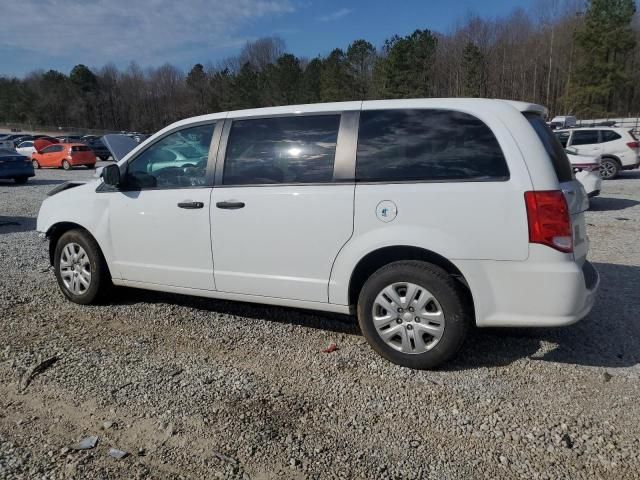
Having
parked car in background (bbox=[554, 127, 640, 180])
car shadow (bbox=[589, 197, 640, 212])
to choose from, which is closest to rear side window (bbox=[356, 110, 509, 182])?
car shadow (bbox=[589, 197, 640, 212])

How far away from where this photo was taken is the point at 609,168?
56.0ft

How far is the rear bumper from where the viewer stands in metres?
3.25

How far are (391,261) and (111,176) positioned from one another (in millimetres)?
2690

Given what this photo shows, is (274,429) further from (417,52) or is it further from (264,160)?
(417,52)

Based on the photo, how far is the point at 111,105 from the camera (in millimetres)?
99625

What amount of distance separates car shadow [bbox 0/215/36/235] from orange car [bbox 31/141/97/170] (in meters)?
17.1

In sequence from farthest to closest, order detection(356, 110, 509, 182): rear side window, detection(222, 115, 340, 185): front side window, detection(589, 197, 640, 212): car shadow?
detection(589, 197, 640, 212): car shadow
detection(222, 115, 340, 185): front side window
detection(356, 110, 509, 182): rear side window

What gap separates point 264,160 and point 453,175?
59.8 inches

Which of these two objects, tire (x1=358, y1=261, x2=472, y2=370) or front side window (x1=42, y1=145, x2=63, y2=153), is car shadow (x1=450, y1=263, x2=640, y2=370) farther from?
front side window (x1=42, y1=145, x2=63, y2=153)

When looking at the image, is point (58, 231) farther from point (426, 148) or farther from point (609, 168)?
point (609, 168)

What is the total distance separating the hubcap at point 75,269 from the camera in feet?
16.4

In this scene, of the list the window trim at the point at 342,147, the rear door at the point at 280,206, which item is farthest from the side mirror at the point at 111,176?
the window trim at the point at 342,147

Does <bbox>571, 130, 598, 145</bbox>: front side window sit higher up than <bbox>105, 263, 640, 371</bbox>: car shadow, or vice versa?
Answer: <bbox>571, 130, 598, 145</bbox>: front side window

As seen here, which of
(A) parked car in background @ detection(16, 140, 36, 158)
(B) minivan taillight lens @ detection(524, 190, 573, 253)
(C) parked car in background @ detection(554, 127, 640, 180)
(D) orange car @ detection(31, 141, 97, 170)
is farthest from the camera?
(A) parked car in background @ detection(16, 140, 36, 158)
